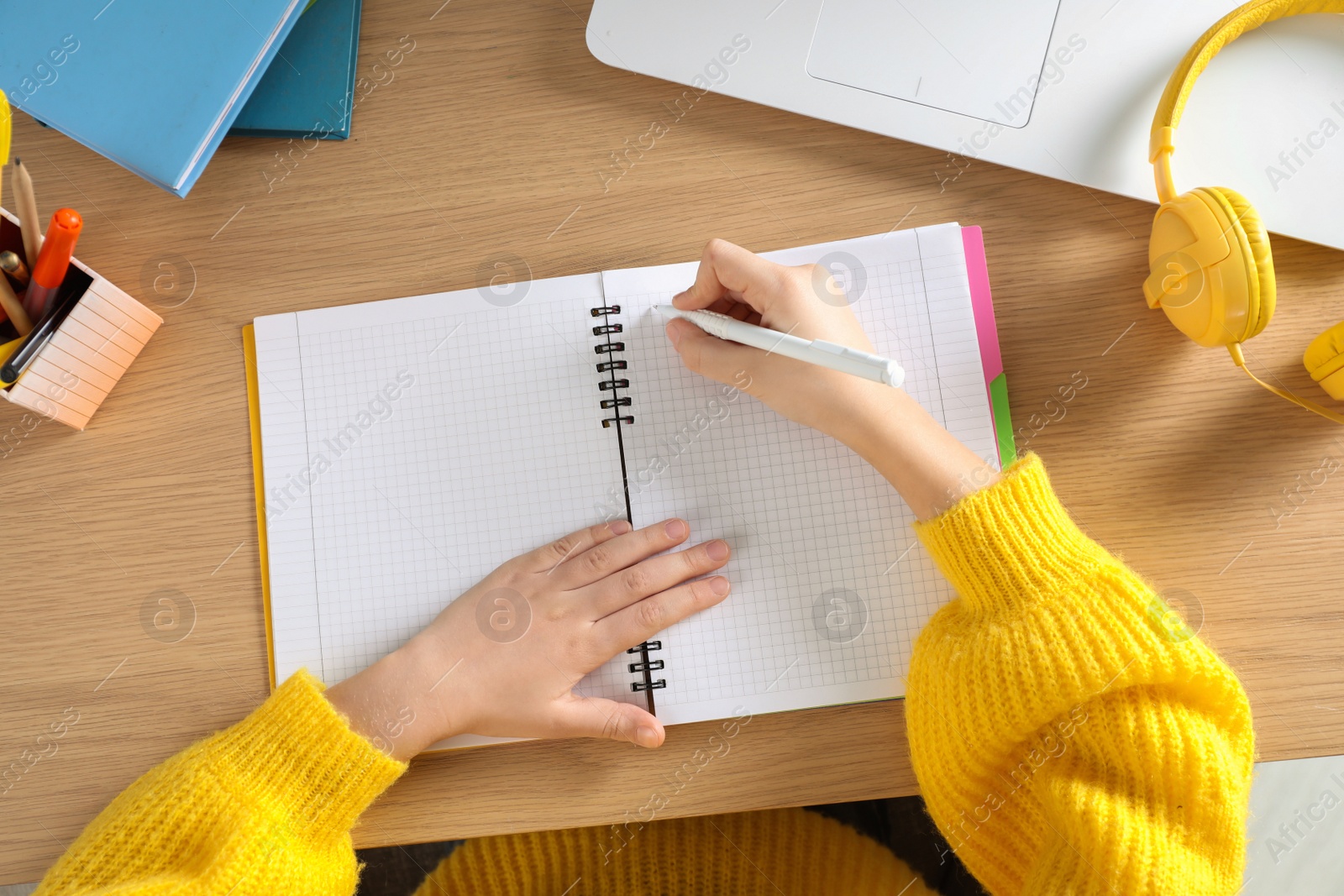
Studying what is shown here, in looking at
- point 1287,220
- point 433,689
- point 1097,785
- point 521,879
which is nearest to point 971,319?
point 1287,220

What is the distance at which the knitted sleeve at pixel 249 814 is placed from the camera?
66 centimetres

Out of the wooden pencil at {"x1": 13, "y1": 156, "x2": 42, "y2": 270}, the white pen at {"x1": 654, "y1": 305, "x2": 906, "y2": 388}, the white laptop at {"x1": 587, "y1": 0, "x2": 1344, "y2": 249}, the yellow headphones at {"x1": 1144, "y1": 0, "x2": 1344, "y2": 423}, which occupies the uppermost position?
the white laptop at {"x1": 587, "y1": 0, "x2": 1344, "y2": 249}

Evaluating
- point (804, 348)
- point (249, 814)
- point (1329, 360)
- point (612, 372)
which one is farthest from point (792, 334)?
point (249, 814)

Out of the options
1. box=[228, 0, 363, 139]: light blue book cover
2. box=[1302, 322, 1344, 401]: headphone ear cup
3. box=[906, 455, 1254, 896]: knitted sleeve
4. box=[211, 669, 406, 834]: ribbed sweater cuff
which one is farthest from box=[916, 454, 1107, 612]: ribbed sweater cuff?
box=[228, 0, 363, 139]: light blue book cover

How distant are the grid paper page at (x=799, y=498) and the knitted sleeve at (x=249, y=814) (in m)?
0.29

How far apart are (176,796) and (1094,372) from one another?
34.7 inches

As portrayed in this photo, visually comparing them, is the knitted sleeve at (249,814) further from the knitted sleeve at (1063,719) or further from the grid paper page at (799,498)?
the knitted sleeve at (1063,719)

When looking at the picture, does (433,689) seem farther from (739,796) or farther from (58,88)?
(58,88)

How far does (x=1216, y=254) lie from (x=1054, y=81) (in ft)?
0.73

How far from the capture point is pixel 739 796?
2.31ft

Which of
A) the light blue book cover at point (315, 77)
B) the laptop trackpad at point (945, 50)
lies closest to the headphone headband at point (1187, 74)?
the laptop trackpad at point (945, 50)

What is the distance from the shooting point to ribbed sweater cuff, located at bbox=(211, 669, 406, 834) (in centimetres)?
69

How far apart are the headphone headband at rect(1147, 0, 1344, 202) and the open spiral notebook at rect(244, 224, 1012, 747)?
0.16 meters

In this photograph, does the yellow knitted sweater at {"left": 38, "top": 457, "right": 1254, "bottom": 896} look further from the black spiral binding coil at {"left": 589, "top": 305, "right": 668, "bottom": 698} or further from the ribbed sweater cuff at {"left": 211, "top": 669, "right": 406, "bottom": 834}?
the black spiral binding coil at {"left": 589, "top": 305, "right": 668, "bottom": 698}
